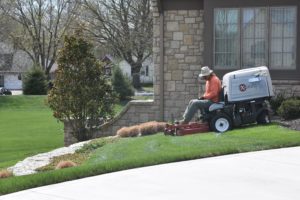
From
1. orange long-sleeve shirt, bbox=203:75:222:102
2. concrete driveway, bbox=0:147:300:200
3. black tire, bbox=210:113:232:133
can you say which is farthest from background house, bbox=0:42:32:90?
concrete driveway, bbox=0:147:300:200

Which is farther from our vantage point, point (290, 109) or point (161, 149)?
point (290, 109)

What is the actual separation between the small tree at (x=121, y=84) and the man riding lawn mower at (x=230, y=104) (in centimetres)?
2508

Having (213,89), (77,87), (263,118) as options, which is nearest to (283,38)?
(263,118)

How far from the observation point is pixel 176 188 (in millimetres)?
7203

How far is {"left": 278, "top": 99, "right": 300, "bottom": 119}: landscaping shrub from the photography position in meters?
14.1

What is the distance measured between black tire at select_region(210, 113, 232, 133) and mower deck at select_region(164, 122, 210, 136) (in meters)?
0.22

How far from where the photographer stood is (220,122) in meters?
13.3

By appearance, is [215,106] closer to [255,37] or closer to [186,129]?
[186,129]

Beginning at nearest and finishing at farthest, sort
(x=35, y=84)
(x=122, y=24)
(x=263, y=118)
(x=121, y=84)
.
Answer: (x=263, y=118) → (x=121, y=84) → (x=35, y=84) → (x=122, y=24)

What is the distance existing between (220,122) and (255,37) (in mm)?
Result: 4421

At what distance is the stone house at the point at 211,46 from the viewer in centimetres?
1656

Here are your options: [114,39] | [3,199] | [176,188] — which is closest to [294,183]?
[176,188]

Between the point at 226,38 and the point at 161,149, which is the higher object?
the point at 226,38

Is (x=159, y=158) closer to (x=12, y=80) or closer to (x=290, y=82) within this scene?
(x=290, y=82)
